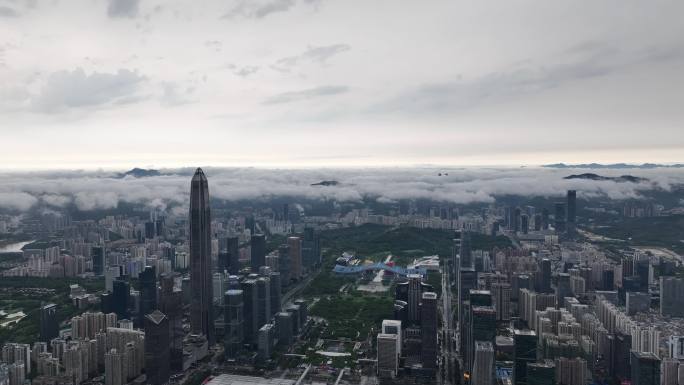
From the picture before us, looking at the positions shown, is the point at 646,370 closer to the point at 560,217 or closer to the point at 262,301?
the point at 262,301

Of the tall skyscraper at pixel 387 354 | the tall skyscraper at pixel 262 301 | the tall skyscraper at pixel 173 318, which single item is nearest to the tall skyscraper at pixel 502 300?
the tall skyscraper at pixel 387 354

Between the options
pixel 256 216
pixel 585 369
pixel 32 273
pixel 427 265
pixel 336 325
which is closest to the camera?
pixel 585 369

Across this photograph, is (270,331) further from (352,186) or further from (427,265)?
(352,186)

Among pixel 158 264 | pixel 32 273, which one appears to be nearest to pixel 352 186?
pixel 158 264

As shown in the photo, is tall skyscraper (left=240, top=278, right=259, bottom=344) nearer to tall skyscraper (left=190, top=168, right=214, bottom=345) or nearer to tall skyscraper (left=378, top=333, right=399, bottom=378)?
tall skyscraper (left=190, top=168, right=214, bottom=345)

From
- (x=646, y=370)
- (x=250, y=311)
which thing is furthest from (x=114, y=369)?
(x=646, y=370)

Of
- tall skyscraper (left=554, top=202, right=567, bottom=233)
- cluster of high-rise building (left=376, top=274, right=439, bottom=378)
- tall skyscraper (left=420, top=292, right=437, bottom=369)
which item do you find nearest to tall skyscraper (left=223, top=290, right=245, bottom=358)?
cluster of high-rise building (left=376, top=274, right=439, bottom=378)

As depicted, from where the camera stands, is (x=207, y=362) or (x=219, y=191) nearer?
(x=207, y=362)
